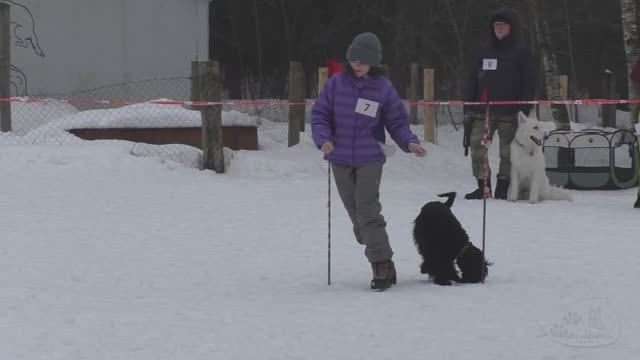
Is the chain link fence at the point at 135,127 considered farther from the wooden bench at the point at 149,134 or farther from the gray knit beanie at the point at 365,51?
the gray knit beanie at the point at 365,51

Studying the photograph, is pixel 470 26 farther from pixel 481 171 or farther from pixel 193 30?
pixel 481 171

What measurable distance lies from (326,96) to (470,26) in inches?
1245

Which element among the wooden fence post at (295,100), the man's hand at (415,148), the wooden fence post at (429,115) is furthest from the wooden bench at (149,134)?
the man's hand at (415,148)

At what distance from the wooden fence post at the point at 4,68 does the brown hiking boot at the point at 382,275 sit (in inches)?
358

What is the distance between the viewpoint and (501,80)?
10.6 m

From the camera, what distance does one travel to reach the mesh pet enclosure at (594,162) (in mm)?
12570

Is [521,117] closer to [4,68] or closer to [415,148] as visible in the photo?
[415,148]

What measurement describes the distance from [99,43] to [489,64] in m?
11.0

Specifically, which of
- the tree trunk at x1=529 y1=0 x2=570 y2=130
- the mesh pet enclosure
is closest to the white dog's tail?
the mesh pet enclosure

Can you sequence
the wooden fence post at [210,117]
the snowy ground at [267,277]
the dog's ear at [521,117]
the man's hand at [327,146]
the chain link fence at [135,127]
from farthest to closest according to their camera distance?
the chain link fence at [135,127] < the wooden fence post at [210,117] < the dog's ear at [521,117] < the man's hand at [327,146] < the snowy ground at [267,277]

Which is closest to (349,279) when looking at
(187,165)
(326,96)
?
(326,96)

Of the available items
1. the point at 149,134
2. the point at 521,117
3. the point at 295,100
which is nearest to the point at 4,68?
the point at 149,134
